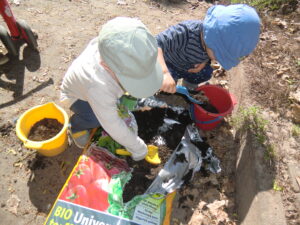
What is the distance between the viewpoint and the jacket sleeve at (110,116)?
1.53 metres

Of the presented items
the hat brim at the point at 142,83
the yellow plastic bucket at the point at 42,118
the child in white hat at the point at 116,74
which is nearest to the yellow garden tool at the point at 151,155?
the child in white hat at the point at 116,74

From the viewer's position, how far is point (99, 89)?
4.95 ft

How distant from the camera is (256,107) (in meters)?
2.27

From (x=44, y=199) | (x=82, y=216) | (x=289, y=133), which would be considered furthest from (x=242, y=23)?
(x=44, y=199)

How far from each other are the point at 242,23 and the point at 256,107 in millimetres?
851

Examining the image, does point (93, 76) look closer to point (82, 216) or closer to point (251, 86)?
point (82, 216)

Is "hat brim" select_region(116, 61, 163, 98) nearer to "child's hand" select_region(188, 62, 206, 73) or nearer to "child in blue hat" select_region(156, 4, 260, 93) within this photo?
"child in blue hat" select_region(156, 4, 260, 93)

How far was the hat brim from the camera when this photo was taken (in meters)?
1.40

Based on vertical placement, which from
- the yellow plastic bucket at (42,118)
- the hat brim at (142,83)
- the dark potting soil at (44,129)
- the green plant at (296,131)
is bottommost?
the green plant at (296,131)

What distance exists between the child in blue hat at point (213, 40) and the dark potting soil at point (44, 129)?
0.99m

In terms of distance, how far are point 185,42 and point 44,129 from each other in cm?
138

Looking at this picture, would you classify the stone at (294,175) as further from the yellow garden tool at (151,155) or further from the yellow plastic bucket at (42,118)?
the yellow plastic bucket at (42,118)

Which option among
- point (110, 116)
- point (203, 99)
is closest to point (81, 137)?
point (110, 116)

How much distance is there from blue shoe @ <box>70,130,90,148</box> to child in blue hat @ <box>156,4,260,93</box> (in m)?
0.81
